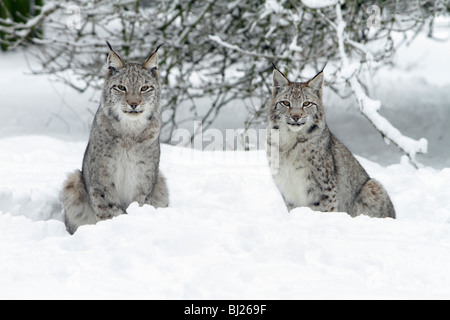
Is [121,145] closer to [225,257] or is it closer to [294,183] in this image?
[294,183]

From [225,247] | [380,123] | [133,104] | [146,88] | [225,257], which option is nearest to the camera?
[225,257]

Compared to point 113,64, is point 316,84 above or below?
below

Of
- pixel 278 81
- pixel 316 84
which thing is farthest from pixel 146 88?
pixel 316 84

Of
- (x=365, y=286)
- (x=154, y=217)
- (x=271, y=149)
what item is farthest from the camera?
(x=271, y=149)

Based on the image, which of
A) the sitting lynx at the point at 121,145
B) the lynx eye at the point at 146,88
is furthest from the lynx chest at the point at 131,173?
the lynx eye at the point at 146,88

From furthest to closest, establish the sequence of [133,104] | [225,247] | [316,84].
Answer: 1. [316,84]
2. [133,104]
3. [225,247]

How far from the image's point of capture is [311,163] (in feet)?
18.5

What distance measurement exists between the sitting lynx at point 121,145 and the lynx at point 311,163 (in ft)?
3.19

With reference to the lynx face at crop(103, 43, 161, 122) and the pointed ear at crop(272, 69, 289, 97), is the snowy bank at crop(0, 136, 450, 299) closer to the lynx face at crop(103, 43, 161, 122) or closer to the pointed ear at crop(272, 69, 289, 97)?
the lynx face at crop(103, 43, 161, 122)

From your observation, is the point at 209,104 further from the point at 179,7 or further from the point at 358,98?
the point at 358,98

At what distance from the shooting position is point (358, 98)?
23.7 feet

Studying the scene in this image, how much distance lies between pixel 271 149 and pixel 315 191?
51cm

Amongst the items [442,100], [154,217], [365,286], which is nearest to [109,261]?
[154,217]

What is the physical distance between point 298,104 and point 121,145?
4.49ft
